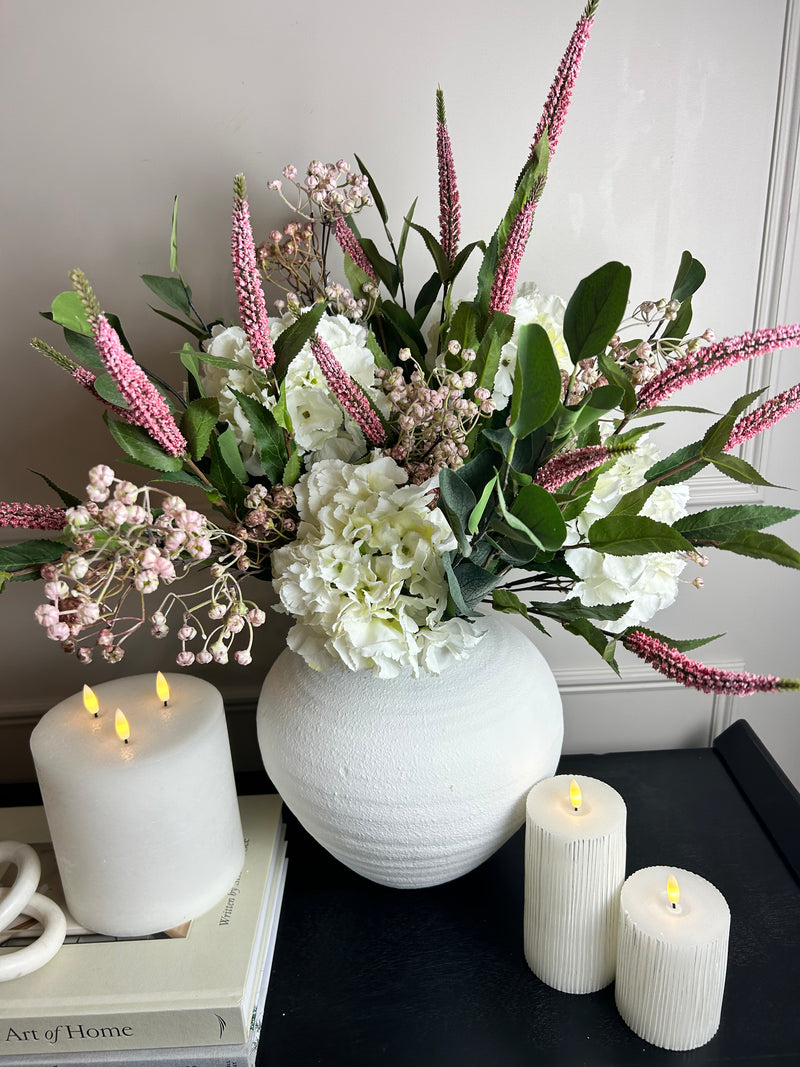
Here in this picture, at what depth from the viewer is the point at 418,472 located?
603mm

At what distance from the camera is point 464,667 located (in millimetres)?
672

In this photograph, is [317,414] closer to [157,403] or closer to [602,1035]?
[157,403]

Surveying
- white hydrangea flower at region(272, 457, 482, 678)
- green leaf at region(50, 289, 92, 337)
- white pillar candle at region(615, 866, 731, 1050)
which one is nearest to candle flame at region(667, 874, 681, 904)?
white pillar candle at region(615, 866, 731, 1050)

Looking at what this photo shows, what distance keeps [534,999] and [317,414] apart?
49 cm

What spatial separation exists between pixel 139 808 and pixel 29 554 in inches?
8.2

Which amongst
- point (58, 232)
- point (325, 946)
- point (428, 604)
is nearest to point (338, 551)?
point (428, 604)

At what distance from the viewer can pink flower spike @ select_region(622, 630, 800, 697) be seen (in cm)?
47

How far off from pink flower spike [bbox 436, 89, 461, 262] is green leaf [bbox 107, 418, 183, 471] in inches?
12.0

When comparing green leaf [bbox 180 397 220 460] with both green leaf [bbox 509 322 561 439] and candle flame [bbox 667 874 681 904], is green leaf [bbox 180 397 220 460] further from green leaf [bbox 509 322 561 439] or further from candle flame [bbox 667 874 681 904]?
candle flame [bbox 667 874 681 904]

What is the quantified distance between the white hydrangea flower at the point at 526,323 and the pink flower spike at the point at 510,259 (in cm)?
4

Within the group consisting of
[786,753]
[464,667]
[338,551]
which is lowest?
[786,753]

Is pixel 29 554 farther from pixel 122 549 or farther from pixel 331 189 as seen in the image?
pixel 331 189

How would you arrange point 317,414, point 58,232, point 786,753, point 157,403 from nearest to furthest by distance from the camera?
point 157,403, point 317,414, point 58,232, point 786,753

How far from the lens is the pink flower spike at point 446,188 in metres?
0.64
